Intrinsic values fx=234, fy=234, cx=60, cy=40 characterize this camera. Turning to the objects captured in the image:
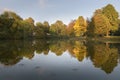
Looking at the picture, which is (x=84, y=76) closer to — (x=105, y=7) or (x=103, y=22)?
(x=103, y=22)

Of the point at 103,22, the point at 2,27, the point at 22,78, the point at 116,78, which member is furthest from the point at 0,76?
the point at 2,27

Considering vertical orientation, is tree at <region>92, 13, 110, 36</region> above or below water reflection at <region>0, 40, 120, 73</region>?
above

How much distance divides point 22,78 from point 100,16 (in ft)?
210

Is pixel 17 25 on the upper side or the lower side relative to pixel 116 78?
upper

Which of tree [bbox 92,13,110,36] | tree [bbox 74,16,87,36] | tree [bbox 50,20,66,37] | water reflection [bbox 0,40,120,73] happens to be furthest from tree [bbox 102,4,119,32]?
tree [bbox 50,20,66,37]

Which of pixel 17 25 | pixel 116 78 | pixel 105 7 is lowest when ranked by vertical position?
pixel 116 78

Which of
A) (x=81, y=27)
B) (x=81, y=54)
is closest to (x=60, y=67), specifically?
(x=81, y=54)

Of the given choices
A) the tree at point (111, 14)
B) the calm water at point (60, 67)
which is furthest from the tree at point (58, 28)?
the calm water at point (60, 67)

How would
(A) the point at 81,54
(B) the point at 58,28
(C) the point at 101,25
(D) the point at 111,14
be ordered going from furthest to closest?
1. (B) the point at 58,28
2. (D) the point at 111,14
3. (C) the point at 101,25
4. (A) the point at 81,54

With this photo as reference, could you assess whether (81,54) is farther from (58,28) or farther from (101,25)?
(58,28)

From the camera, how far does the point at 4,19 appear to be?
78938 mm

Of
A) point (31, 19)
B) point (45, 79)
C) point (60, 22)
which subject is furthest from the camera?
point (60, 22)

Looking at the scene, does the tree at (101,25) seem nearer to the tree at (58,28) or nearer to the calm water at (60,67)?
the calm water at (60,67)

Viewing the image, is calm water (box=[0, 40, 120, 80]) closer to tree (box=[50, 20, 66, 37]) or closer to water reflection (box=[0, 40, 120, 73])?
water reflection (box=[0, 40, 120, 73])
